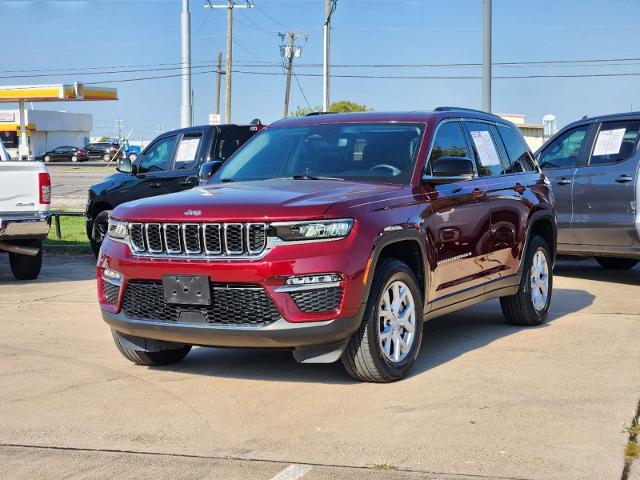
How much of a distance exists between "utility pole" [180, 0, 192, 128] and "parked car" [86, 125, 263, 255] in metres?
8.65

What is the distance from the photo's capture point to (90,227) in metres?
14.5

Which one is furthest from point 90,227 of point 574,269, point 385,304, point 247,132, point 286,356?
point 385,304

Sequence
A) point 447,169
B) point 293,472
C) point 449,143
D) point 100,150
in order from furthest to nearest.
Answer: point 100,150 < point 449,143 < point 447,169 < point 293,472

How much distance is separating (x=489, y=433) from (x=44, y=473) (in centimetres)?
230

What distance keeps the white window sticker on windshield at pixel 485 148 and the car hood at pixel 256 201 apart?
1.52m

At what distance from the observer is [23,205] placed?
11.5m

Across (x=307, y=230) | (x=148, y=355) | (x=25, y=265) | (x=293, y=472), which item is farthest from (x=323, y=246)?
(x=25, y=265)

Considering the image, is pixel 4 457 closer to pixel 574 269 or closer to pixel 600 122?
pixel 600 122

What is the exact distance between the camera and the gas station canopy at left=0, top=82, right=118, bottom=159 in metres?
71.9

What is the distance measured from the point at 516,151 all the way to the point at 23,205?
222 inches

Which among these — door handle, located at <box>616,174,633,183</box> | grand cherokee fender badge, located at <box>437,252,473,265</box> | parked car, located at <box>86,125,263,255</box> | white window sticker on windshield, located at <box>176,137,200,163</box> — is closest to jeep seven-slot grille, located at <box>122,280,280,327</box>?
grand cherokee fender badge, located at <box>437,252,473,265</box>

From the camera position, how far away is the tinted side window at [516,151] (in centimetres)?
890

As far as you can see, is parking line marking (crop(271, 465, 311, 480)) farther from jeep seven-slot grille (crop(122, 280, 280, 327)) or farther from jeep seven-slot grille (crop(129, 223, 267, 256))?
jeep seven-slot grille (crop(129, 223, 267, 256))

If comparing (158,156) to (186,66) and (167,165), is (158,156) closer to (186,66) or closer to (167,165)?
(167,165)
